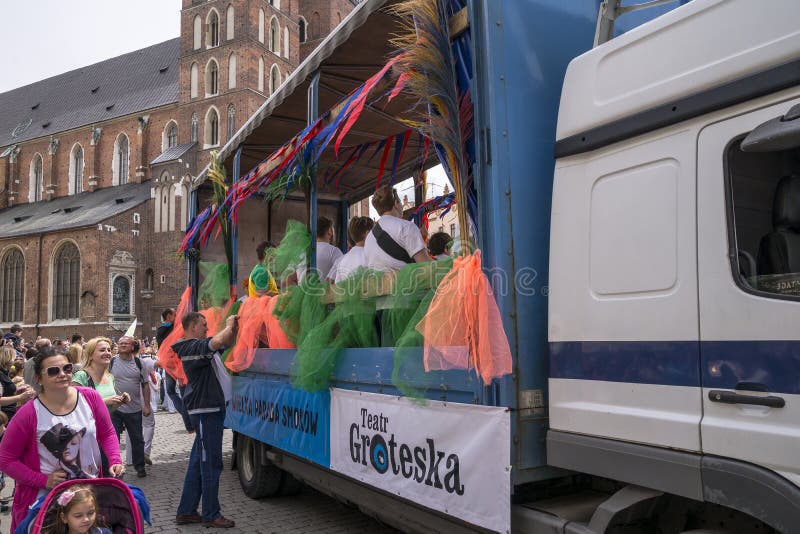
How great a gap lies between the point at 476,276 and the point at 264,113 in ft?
14.4

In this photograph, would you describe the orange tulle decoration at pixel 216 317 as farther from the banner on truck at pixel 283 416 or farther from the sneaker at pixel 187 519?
the sneaker at pixel 187 519

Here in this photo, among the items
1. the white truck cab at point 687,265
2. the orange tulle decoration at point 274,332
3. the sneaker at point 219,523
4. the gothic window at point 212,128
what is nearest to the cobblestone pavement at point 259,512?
the sneaker at point 219,523

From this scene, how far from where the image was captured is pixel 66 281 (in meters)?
40.4

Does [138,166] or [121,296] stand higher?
[138,166]

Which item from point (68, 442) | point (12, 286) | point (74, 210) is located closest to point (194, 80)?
point (74, 210)

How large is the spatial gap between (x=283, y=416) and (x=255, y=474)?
1.46m

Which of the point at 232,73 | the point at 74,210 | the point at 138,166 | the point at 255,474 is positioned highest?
the point at 232,73

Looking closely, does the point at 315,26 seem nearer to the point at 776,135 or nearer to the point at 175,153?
the point at 175,153

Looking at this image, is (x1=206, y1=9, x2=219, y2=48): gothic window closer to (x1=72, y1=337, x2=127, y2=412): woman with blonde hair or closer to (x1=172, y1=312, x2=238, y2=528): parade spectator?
(x1=72, y1=337, x2=127, y2=412): woman with blonde hair

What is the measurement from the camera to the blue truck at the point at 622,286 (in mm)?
2297

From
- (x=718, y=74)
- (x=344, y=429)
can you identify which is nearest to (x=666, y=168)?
(x=718, y=74)

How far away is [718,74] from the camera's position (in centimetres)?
249

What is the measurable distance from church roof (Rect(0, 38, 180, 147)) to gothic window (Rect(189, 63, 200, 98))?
5.00 meters

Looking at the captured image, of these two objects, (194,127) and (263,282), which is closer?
(263,282)
